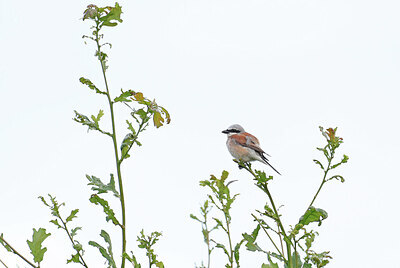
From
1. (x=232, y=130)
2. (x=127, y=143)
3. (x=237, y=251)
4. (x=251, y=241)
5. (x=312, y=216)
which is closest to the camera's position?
(x=312, y=216)

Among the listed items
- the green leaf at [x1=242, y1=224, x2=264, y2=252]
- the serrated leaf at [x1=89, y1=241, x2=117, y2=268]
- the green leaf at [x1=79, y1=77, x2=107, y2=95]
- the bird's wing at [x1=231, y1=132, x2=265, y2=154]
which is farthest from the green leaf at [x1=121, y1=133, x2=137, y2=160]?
the bird's wing at [x1=231, y1=132, x2=265, y2=154]

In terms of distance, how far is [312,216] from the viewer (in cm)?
283

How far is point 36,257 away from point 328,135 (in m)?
1.82

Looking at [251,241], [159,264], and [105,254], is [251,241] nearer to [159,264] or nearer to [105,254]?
[159,264]

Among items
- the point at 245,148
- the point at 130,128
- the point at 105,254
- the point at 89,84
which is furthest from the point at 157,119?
the point at 245,148

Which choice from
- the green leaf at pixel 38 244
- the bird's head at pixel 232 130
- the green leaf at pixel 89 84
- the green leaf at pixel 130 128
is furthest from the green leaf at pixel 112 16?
the bird's head at pixel 232 130

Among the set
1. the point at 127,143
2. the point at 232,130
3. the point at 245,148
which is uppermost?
the point at 232,130

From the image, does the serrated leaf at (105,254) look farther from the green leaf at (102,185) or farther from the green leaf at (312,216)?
the green leaf at (312,216)

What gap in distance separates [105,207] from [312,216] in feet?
4.09

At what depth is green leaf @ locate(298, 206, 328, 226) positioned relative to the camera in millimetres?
2809

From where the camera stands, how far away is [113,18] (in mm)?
3434

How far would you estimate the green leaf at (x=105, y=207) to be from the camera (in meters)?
3.14

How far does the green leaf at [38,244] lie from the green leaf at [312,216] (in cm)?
150

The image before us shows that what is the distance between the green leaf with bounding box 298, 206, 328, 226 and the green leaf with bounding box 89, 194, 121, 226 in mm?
1019
